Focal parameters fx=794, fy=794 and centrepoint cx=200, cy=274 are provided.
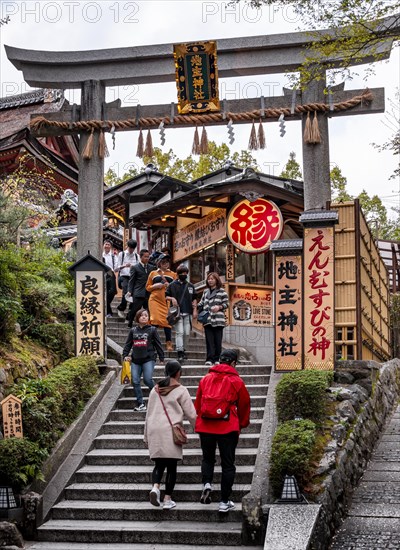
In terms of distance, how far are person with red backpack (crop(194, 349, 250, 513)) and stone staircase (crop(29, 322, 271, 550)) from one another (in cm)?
39

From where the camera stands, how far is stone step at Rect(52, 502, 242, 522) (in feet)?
33.4

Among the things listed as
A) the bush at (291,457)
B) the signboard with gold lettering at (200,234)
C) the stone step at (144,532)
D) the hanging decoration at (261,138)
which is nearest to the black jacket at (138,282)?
the hanging decoration at (261,138)

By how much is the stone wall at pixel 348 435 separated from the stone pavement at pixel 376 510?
0.39 feet

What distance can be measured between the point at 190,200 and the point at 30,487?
12714 mm

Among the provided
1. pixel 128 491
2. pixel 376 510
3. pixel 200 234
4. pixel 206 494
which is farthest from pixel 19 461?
pixel 200 234

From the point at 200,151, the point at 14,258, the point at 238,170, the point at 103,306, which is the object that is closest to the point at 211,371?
the point at 103,306

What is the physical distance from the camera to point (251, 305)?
21188 millimetres

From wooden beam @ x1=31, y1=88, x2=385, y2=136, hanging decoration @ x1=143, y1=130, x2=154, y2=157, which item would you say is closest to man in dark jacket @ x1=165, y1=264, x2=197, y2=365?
hanging decoration @ x1=143, y1=130, x2=154, y2=157

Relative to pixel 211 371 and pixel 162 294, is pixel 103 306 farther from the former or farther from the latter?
pixel 211 371

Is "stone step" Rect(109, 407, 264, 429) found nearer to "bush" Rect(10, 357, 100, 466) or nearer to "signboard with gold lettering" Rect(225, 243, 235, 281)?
"bush" Rect(10, 357, 100, 466)

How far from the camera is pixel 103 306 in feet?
48.8

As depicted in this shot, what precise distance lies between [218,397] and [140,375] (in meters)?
3.23

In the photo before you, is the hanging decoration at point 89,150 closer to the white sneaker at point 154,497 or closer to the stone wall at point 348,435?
the stone wall at point 348,435

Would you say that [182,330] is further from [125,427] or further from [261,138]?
[261,138]
